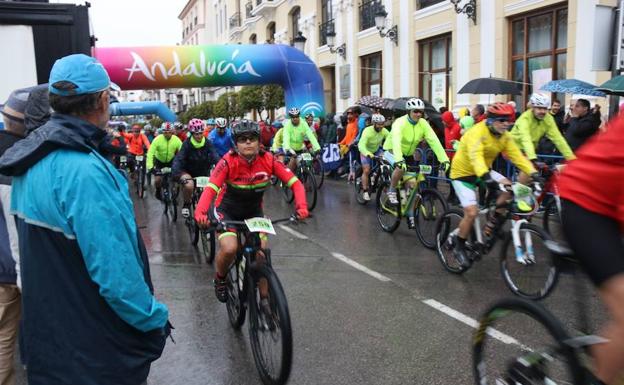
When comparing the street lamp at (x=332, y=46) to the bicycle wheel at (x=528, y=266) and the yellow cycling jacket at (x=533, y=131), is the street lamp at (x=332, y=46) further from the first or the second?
the bicycle wheel at (x=528, y=266)

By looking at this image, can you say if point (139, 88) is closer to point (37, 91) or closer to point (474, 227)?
point (474, 227)

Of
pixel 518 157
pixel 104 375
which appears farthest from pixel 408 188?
pixel 104 375

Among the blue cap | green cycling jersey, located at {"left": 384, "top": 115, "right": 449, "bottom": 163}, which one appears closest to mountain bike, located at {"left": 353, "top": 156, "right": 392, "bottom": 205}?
green cycling jersey, located at {"left": 384, "top": 115, "right": 449, "bottom": 163}

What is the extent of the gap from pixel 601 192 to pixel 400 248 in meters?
5.63

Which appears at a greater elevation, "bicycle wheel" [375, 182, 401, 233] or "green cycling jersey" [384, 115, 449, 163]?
"green cycling jersey" [384, 115, 449, 163]

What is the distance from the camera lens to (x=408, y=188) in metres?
8.23

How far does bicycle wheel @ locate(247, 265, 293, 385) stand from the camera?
3482 millimetres

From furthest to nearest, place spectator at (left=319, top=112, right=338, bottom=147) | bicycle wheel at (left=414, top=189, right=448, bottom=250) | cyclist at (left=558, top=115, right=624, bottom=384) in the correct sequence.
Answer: spectator at (left=319, top=112, right=338, bottom=147)
bicycle wheel at (left=414, top=189, right=448, bottom=250)
cyclist at (left=558, top=115, right=624, bottom=384)

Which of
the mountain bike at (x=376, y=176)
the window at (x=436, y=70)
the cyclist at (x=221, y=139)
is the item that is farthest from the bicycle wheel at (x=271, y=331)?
the window at (x=436, y=70)

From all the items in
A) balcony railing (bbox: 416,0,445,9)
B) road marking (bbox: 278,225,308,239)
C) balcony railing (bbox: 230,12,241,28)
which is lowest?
road marking (bbox: 278,225,308,239)

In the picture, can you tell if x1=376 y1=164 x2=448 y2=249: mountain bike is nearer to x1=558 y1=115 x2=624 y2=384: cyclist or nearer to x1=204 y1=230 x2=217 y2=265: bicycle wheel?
x1=204 y1=230 x2=217 y2=265: bicycle wheel

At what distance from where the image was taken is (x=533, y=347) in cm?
268

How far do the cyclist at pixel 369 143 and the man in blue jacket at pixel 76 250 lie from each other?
8.72 metres

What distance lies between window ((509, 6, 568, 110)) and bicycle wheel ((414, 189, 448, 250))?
23.1 feet
